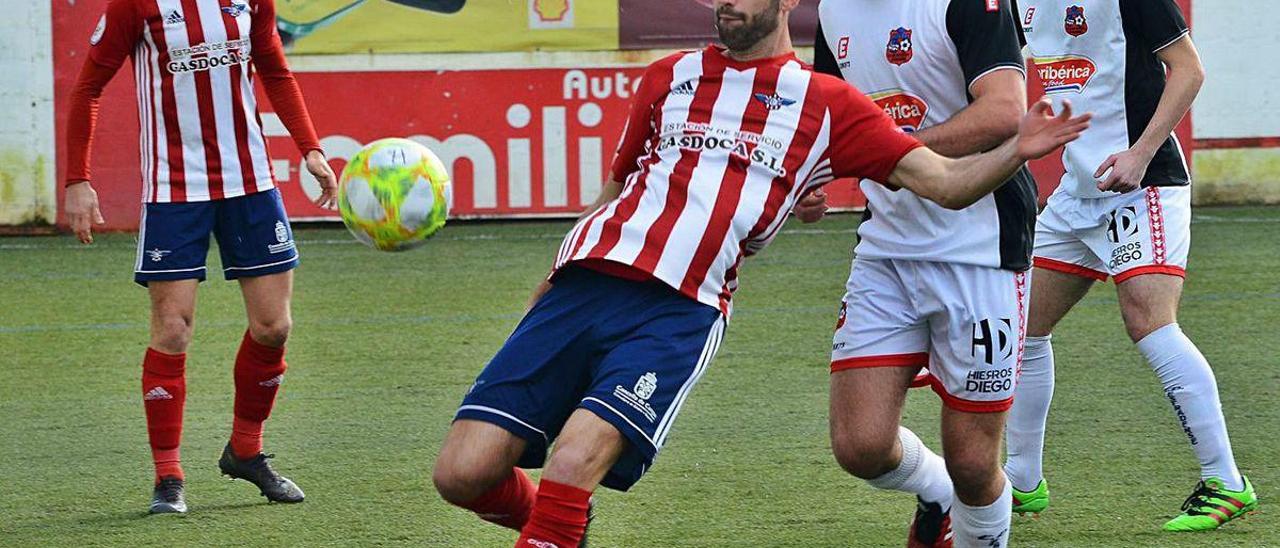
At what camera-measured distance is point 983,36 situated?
4.32 meters

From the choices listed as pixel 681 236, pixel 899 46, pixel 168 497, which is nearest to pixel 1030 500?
pixel 899 46

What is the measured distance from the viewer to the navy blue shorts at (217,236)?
563 centimetres

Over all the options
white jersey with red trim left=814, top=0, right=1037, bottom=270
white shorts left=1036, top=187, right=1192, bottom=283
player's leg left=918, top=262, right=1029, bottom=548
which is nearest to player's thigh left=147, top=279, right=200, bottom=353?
white jersey with red trim left=814, top=0, right=1037, bottom=270

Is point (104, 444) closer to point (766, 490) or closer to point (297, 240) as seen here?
point (766, 490)

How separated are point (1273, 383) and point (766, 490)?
8.72 ft

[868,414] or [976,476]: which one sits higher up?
[868,414]

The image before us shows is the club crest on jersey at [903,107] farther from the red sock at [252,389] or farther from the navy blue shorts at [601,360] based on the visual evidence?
the red sock at [252,389]

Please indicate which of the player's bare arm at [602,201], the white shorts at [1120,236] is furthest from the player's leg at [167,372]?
the white shorts at [1120,236]

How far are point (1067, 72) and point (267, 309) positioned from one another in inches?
97.7

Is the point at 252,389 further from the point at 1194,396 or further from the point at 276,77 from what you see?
the point at 1194,396

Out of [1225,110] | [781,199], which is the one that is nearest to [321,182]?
[781,199]

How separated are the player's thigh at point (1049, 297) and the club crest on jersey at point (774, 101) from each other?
1.65 meters

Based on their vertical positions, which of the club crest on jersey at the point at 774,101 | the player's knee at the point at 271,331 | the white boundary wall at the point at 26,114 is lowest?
the white boundary wall at the point at 26,114

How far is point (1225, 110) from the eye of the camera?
14.1 metres
